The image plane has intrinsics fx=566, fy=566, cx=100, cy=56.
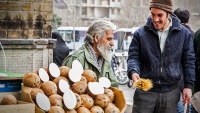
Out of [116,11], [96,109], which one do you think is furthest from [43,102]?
[116,11]

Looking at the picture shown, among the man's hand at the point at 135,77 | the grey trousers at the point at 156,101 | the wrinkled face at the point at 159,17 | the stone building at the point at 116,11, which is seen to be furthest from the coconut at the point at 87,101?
the stone building at the point at 116,11

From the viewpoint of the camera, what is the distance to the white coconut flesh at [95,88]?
191 inches

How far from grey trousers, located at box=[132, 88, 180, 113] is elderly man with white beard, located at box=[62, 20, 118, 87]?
35 centimetres

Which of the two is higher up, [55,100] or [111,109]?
[55,100]

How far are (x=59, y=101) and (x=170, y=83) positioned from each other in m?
1.67

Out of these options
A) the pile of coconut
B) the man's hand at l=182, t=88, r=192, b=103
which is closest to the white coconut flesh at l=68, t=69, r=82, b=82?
the pile of coconut

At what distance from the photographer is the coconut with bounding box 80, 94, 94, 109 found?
4.72m

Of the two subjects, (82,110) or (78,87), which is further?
(78,87)

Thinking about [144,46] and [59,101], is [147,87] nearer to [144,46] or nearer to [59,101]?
[144,46]

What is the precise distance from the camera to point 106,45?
19.0ft

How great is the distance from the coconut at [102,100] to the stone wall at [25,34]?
3066 millimetres

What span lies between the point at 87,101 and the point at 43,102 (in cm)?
41

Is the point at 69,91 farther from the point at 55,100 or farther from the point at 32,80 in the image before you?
the point at 32,80

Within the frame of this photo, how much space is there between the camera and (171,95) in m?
5.93
